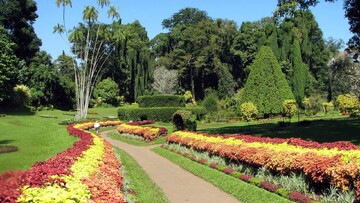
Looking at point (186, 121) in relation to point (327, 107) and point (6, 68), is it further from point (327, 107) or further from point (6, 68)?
point (327, 107)

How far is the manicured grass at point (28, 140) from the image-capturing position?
1590cm

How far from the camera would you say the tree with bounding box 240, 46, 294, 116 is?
1698 inches

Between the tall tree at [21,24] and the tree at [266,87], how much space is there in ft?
102

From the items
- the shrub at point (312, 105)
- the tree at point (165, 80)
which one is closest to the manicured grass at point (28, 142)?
the tree at point (165, 80)

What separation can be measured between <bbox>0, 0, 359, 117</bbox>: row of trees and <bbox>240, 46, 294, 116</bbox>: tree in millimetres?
7837

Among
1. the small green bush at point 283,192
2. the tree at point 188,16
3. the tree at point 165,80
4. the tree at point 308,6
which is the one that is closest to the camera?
the small green bush at point 283,192

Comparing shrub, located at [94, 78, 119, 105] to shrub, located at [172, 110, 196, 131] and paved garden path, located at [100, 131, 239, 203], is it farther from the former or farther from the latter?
paved garden path, located at [100, 131, 239, 203]

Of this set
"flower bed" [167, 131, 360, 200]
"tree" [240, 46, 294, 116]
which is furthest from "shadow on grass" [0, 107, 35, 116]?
"flower bed" [167, 131, 360, 200]

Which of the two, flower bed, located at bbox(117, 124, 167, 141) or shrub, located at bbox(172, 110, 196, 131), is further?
flower bed, located at bbox(117, 124, 167, 141)

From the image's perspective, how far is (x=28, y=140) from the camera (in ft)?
82.0

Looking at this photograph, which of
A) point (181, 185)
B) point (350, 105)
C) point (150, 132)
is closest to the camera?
point (181, 185)

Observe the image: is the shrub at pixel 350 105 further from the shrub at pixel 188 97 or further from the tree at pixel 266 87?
the shrub at pixel 188 97

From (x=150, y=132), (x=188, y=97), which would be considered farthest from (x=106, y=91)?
(x=150, y=132)

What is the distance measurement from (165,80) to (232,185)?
58014 millimetres
